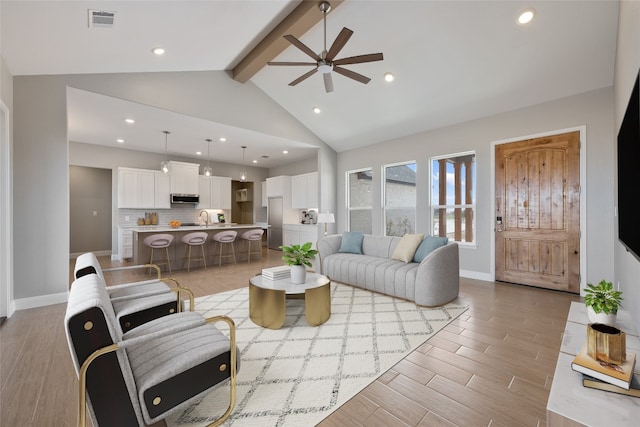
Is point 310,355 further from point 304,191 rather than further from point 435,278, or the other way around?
point 304,191

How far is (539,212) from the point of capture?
4.25 metres

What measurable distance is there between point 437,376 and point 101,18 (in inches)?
174

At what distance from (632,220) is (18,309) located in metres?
6.05

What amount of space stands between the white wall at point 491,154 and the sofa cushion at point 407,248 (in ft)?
5.57

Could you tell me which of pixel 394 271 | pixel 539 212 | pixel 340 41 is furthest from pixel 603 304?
pixel 539 212

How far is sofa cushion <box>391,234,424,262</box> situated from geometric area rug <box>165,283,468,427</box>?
2.26 ft

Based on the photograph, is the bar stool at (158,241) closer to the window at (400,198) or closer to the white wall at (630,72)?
the window at (400,198)

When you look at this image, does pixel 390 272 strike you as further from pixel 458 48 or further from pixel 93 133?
pixel 93 133

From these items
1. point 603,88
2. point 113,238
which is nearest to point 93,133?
point 113,238

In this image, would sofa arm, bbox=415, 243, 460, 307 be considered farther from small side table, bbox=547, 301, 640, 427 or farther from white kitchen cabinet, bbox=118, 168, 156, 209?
white kitchen cabinet, bbox=118, 168, 156, 209

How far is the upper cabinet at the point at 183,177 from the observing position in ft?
25.3

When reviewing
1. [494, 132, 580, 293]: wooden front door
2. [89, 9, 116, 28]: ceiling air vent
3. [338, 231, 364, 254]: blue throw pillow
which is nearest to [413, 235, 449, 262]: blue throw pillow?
[338, 231, 364, 254]: blue throw pillow

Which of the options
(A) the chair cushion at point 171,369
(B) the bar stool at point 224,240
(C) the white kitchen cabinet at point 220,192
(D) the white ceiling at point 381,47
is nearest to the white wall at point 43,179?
(D) the white ceiling at point 381,47

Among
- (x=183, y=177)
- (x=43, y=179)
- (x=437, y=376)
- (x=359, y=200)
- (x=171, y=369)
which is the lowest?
(x=437, y=376)
